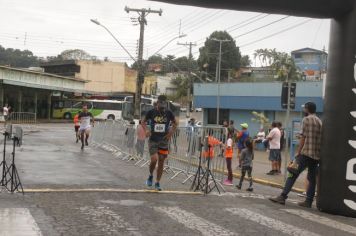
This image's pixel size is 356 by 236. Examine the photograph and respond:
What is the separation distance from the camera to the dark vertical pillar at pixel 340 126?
906 centimetres

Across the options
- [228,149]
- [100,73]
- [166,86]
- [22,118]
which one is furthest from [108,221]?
[166,86]

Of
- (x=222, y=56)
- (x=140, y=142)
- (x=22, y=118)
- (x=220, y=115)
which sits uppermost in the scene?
(x=222, y=56)

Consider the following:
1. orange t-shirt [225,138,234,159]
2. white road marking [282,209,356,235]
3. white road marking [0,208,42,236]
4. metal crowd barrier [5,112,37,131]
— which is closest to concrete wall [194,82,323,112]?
metal crowd barrier [5,112,37,131]

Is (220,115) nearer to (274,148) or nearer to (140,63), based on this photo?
(140,63)

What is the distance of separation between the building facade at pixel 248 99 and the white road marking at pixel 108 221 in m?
28.2

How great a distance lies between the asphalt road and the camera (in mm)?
7000

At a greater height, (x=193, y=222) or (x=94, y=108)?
(x=94, y=108)

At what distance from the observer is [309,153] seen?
980 centimetres

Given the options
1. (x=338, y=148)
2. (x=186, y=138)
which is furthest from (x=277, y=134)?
(x=338, y=148)

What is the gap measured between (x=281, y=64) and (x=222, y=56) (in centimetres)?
2159

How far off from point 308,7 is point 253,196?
3.84 meters

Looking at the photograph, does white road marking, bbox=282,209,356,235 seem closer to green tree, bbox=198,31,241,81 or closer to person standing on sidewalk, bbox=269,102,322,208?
person standing on sidewalk, bbox=269,102,322,208

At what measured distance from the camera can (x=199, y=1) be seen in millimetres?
8906

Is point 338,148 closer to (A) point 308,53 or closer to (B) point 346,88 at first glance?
(B) point 346,88
